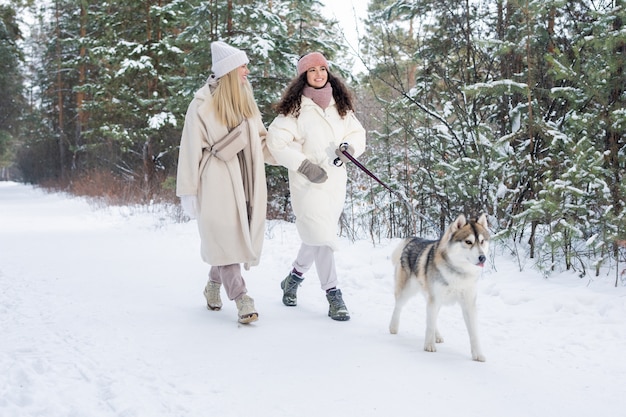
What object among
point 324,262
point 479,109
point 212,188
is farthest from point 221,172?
point 479,109

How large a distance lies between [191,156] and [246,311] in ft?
4.55

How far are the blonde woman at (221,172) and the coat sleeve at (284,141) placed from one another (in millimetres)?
253

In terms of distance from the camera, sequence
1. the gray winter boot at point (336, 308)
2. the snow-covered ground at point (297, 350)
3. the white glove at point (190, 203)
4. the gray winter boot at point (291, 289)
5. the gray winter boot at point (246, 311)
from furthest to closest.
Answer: the gray winter boot at point (291, 289)
the gray winter boot at point (336, 308)
the white glove at point (190, 203)
the gray winter boot at point (246, 311)
the snow-covered ground at point (297, 350)

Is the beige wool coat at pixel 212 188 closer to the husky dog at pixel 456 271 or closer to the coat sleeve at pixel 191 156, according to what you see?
the coat sleeve at pixel 191 156

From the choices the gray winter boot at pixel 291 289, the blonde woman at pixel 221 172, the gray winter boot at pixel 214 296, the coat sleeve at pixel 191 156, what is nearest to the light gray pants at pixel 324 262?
the gray winter boot at pixel 291 289

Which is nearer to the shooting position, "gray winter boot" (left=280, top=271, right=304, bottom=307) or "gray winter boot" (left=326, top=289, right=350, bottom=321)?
"gray winter boot" (left=326, top=289, right=350, bottom=321)

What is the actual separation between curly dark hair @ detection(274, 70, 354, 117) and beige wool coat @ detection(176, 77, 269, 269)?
430 millimetres

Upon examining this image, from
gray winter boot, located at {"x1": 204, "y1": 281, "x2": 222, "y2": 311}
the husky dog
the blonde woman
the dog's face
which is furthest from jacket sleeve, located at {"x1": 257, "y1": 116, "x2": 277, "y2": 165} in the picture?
the dog's face

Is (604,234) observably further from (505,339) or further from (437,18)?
(437,18)

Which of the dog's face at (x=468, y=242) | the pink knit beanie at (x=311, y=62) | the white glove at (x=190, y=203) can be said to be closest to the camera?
the dog's face at (x=468, y=242)

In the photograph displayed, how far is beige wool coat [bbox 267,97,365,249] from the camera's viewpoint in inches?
185

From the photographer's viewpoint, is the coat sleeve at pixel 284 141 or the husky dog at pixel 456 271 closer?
the husky dog at pixel 456 271

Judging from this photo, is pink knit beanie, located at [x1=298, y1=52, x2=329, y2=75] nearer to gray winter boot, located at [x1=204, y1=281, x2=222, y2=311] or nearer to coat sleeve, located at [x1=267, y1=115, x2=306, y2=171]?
coat sleeve, located at [x1=267, y1=115, x2=306, y2=171]

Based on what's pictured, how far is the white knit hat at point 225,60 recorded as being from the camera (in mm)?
4402
